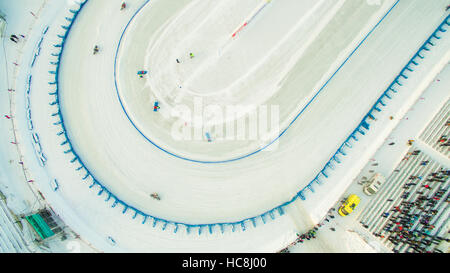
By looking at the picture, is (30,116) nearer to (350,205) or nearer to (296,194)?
(296,194)

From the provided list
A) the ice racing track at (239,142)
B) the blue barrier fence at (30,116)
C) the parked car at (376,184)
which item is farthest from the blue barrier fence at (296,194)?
the parked car at (376,184)

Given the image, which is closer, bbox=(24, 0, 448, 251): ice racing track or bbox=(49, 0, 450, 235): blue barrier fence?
bbox=(49, 0, 450, 235): blue barrier fence

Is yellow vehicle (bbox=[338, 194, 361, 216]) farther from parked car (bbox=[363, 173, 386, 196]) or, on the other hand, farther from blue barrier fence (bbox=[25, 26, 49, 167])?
blue barrier fence (bbox=[25, 26, 49, 167])

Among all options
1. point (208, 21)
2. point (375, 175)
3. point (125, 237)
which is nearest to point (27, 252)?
point (125, 237)

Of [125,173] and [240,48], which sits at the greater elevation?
[240,48]

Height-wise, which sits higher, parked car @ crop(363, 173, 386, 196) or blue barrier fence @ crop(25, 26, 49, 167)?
parked car @ crop(363, 173, 386, 196)

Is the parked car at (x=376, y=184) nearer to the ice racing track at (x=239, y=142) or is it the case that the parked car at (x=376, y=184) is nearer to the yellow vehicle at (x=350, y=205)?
the yellow vehicle at (x=350, y=205)

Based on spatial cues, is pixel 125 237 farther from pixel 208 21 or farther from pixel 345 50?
pixel 345 50

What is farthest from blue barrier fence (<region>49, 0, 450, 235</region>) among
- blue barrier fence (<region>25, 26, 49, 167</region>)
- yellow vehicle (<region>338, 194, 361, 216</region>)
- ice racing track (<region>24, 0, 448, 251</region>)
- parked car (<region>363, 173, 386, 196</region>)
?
parked car (<region>363, 173, 386, 196</region>)
